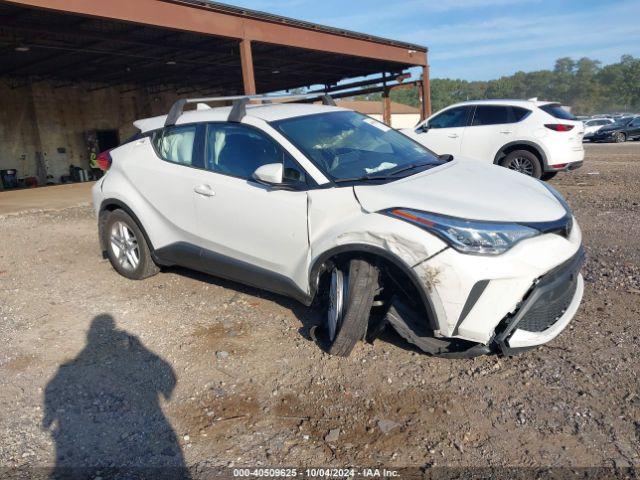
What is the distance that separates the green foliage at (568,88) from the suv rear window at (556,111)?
93.7m

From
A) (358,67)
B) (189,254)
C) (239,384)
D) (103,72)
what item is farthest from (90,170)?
(239,384)

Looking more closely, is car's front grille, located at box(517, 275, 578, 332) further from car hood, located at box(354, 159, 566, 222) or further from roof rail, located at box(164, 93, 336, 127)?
roof rail, located at box(164, 93, 336, 127)

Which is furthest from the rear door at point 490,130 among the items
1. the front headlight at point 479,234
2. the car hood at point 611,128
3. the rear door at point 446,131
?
the car hood at point 611,128

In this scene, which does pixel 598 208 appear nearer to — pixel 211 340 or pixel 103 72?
pixel 211 340

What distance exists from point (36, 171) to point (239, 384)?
22593mm

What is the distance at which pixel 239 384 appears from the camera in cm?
331

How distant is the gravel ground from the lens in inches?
103

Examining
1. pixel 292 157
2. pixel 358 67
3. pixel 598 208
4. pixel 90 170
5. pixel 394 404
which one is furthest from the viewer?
pixel 90 170

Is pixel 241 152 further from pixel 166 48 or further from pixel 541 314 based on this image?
pixel 166 48

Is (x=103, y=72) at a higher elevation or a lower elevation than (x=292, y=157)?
higher

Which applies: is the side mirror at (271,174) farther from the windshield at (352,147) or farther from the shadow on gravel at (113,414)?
the shadow on gravel at (113,414)

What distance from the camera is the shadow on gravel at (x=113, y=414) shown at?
260 cm

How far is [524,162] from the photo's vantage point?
929 centimetres

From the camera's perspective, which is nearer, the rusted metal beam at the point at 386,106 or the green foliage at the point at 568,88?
the rusted metal beam at the point at 386,106
